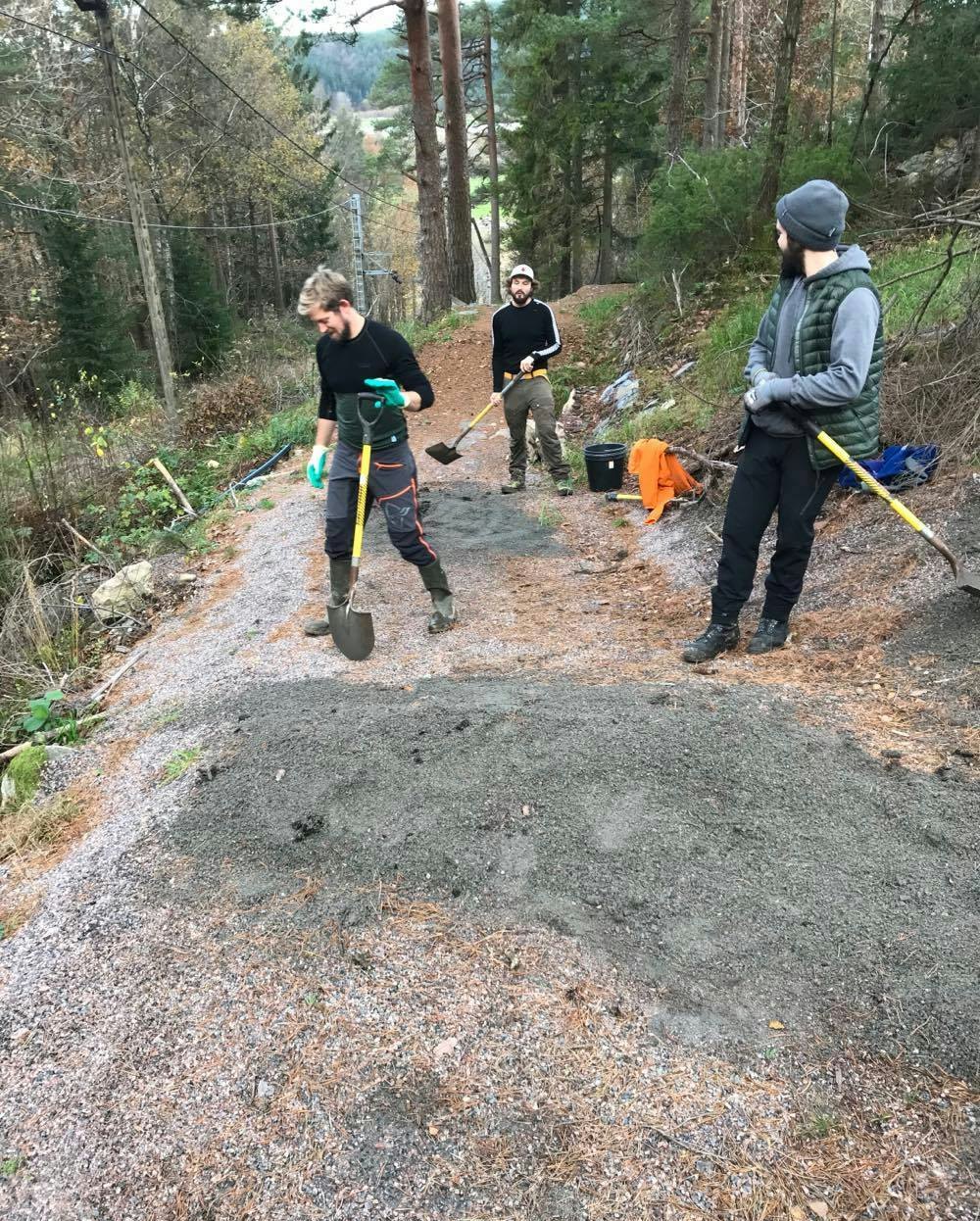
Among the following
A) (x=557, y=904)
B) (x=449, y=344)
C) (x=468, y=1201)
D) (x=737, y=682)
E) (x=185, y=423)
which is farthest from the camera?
(x=449, y=344)

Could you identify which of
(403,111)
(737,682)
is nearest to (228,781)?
(737,682)

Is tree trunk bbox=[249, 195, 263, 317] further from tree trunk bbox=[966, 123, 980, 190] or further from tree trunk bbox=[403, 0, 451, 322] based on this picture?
tree trunk bbox=[966, 123, 980, 190]

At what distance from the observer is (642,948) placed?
2.36 metres

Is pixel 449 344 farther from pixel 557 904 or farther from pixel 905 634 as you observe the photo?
pixel 557 904

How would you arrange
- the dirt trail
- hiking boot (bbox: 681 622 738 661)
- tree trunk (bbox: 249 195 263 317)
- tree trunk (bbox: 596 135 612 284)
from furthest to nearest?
tree trunk (bbox: 249 195 263 317)
tree trunk (bbox: 596 135 612 284)
hiking boot (bbox: 681 622 738 661)
the dirt trail

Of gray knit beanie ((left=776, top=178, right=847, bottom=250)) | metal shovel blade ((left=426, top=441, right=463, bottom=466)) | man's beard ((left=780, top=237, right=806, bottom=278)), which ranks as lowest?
metal shovel blade ((left=426, top=441, right=463, bottom=466))

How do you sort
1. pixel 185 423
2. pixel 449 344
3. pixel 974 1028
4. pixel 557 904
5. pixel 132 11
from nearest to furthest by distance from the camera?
pixel 974 1028
pixel 557 904
pixel 185 423
pixel 449 344
pixel 132 11

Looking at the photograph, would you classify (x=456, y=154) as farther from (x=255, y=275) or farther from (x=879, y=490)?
(x=255, y=275)

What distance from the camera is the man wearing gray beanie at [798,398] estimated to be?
3.23 meters

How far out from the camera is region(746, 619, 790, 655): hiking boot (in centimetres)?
406

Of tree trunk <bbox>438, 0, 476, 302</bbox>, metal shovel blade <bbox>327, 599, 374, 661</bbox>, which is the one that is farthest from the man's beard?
tree trunk <bbox>438, 0, 476, 302</bbox>

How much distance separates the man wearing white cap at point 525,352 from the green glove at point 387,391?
10.5ft

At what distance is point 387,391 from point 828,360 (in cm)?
220

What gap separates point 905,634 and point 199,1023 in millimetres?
3499
